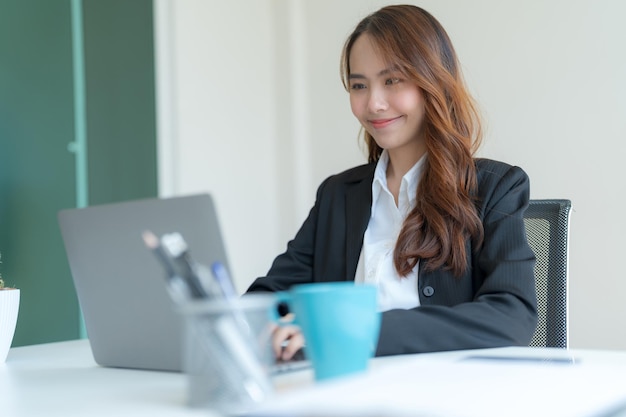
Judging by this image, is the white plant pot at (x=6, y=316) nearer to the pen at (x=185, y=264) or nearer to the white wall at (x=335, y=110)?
the pen at (x=185, y=264)

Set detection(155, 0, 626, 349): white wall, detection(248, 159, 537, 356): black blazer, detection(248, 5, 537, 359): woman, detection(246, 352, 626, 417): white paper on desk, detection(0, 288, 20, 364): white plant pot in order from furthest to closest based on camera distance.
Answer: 1. detection(155, 0, 626, 349): white wall
2. detection(248, 5, 537, 359): woman
3. detection(0, 288, 20, 364): white plant pot
4. detection(248, 159, 537, 356): black blazer
5. detection(246, 352, 626, 417): white paper on desk

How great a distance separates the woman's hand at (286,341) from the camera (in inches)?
42.8

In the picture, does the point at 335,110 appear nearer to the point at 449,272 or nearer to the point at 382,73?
the point at 382,73

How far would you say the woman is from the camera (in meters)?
1.61

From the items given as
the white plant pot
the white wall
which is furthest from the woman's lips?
the white wall

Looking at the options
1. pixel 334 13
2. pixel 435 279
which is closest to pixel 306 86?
pixel 334 13

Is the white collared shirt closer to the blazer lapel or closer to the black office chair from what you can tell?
the blazer lapel

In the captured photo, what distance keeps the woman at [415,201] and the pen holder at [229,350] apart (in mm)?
693

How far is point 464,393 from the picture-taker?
0.73 meters

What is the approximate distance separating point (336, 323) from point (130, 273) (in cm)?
→ 46

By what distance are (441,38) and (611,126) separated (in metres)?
1.18

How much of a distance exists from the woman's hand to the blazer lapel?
Result: 729mm

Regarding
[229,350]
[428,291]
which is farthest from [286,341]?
[428,291]

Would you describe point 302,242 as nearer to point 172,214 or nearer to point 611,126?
point 172,214
